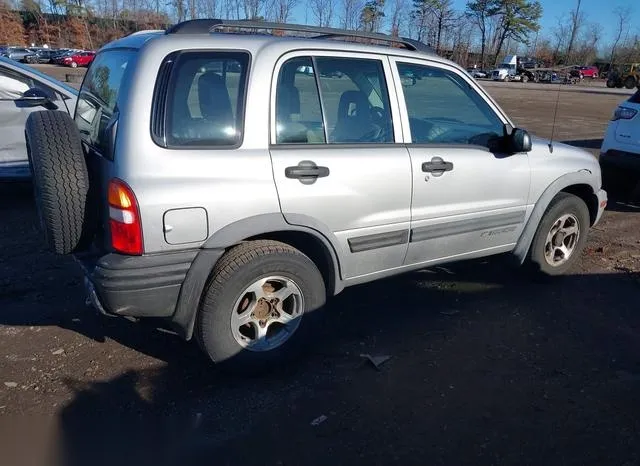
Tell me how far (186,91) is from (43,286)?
2.49 m

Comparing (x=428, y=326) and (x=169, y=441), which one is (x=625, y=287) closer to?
(x=428, y=326)

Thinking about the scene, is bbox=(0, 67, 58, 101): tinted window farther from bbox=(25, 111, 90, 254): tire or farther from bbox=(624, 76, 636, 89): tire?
bbox=(624, 76, 636, 89): tire

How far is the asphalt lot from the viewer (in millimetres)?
2857

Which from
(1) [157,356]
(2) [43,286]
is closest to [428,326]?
(1) [157,356]

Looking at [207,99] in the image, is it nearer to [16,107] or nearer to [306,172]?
[306,172]

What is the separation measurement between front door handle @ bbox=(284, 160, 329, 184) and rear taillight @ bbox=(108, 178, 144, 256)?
0.85 m

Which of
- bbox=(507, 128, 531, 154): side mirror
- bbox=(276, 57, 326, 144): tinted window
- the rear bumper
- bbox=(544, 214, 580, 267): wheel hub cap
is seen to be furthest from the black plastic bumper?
the rear bumper

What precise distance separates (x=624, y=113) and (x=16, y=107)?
7.41 m

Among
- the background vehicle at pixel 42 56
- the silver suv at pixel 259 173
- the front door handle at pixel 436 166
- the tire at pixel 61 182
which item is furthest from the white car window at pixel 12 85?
the background vehicle at pixel 42 56

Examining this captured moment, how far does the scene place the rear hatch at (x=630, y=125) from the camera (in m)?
7.12

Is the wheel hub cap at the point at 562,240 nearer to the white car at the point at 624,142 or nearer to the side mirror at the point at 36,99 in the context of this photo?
the white car at the point at 624,142

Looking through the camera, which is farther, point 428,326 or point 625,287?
point 625,287

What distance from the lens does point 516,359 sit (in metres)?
3.71

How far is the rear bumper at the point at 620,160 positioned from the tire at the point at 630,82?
1808 inches
